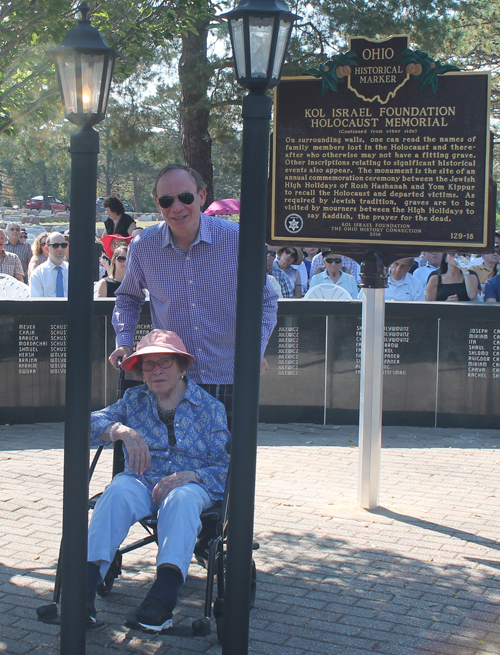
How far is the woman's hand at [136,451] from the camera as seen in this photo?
4.30m

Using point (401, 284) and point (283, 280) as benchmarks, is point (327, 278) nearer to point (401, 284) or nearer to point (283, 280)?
→ point (283, 280)

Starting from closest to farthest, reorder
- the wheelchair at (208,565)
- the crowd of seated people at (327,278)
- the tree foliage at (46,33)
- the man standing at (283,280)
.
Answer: the wheelchair at (208,565)
the tree foliage at (46,33)
the crowd of seated people at (327,278)
the man standing at (283,280)

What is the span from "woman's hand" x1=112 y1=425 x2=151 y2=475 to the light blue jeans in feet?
0.32

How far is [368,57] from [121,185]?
77.4m

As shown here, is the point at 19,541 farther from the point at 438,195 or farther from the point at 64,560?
the point at 438,195

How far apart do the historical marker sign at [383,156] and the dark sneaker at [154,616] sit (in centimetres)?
323

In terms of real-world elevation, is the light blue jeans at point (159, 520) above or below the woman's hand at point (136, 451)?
below

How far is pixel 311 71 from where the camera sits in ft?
19.9

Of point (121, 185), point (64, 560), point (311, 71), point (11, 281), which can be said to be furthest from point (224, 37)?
point (121, 185)

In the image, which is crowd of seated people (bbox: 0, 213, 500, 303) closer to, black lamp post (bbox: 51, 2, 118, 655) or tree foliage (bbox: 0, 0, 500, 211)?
tree foliage (bbox: 0, 0, 500, 211)

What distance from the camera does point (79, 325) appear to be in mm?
3355

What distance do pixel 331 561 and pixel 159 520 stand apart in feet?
4.85

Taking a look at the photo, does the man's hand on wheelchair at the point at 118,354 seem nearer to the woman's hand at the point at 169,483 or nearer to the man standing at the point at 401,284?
the woman's hand at the point at 169,483

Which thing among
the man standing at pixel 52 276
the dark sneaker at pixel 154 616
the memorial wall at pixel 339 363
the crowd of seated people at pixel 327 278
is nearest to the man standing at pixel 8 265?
the crowd of seated people at pixel 327 278
